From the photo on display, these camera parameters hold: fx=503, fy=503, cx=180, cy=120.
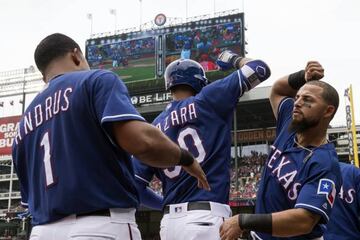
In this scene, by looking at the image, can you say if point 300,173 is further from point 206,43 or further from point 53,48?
point 206,43

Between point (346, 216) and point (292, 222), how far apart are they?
1811mm

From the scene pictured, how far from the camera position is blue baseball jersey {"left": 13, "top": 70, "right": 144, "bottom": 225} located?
251cm

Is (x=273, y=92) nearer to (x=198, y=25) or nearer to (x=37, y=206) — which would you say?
(x=37, y=206)

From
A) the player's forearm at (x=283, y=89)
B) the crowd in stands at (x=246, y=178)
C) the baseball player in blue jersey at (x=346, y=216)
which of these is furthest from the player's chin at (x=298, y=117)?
the crowd in stands at (x=246, y=178)

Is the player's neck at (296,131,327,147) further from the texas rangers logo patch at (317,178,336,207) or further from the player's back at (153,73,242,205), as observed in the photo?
the player's back at (153,73,242,205)

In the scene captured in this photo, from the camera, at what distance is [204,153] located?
3.82 metres

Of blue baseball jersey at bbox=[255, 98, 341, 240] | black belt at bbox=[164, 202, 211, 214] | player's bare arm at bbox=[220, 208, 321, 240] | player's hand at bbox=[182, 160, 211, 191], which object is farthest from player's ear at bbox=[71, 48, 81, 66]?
blue baseball jersey at bbox=[255, 98, 341, 240]

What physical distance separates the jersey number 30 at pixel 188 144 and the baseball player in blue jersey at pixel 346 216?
1514 mm

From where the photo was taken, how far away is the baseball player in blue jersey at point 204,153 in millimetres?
3676

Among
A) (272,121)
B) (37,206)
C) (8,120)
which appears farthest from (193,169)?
(8,120)

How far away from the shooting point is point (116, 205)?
255 centimetres

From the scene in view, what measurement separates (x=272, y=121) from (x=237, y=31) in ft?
23.7

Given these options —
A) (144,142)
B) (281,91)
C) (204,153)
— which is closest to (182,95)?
(204,153)

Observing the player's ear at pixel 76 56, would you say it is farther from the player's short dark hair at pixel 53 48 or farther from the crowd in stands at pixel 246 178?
the crowd in stands at pixel 246 178
